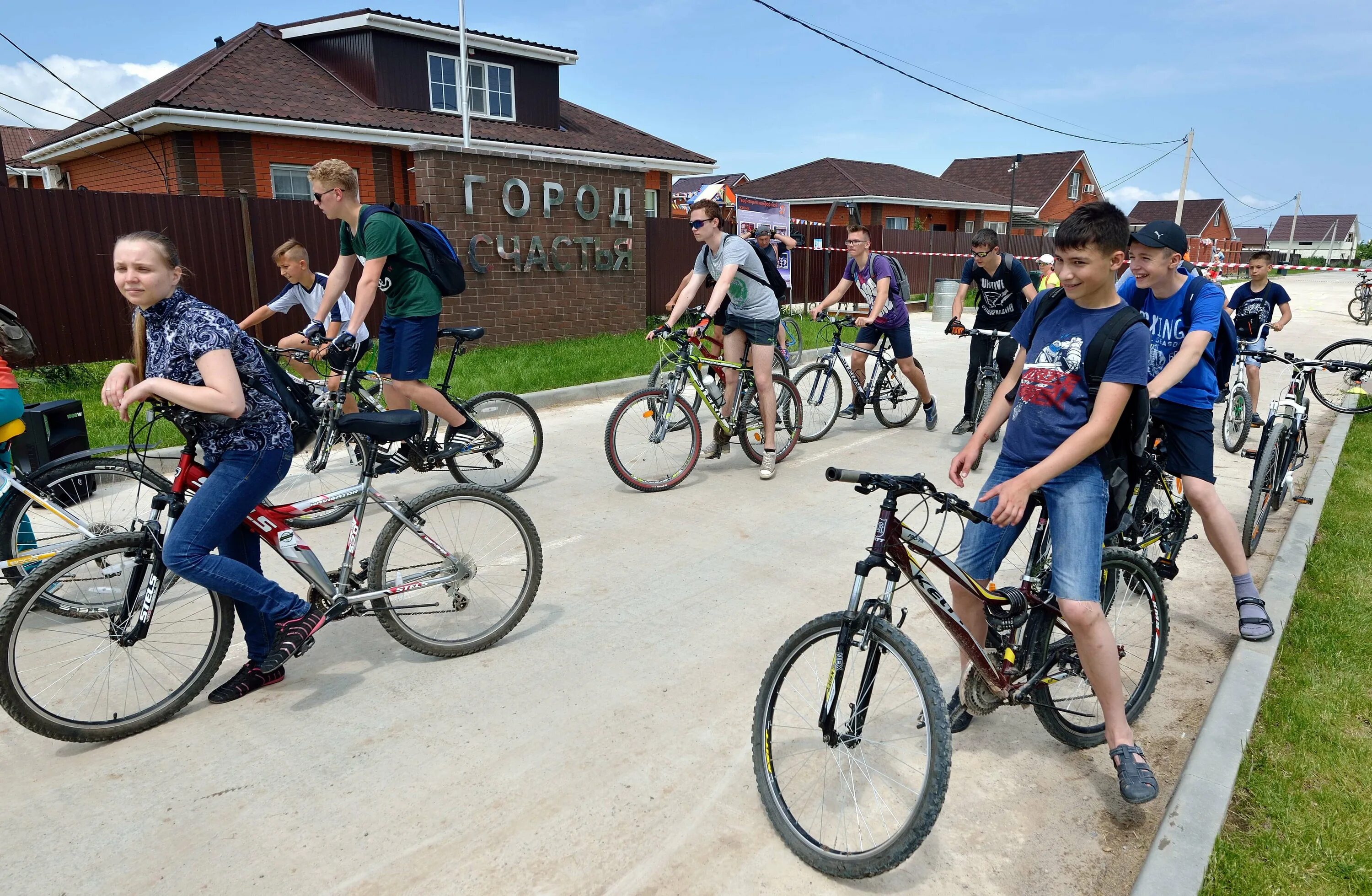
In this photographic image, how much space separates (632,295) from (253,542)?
12.2 m

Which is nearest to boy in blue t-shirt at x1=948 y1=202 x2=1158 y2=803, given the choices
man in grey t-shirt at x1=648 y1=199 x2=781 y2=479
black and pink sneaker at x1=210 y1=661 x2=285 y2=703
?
black and pink sneaker at x1=210 y1=661 x2=285 y2=703

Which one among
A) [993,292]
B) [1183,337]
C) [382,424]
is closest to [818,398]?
[993,292]

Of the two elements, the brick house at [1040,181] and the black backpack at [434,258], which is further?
the brick house at [1040,181]

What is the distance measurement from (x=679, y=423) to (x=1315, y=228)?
145 meters

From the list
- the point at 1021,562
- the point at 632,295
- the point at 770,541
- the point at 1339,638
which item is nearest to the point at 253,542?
the point at 770,541

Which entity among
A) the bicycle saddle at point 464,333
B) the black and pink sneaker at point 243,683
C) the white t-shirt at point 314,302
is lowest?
the black and pink sneaker at point 243,683

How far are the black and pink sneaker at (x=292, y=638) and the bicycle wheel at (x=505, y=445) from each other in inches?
114

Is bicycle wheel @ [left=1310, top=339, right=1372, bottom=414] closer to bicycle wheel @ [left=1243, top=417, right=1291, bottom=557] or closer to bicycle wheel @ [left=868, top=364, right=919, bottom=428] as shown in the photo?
bicycle wheel @ [left=1243, top=417, right=1291, bottom=557]

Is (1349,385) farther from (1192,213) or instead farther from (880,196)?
(1192,213)

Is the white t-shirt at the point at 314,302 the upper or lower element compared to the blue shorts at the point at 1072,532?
upper

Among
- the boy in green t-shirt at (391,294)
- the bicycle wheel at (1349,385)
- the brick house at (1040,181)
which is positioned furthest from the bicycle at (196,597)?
the brick house at (1040,181)

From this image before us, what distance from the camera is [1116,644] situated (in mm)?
3053

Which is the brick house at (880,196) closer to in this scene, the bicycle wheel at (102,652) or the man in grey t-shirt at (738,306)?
the man in grey t-shirt at (738,306)

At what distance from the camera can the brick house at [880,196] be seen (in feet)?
118
